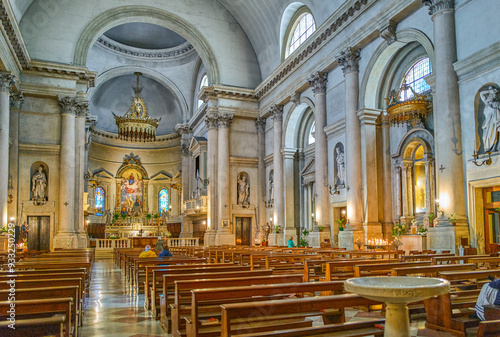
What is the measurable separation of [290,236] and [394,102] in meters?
11.8

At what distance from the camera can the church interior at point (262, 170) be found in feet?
17.2

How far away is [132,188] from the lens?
44.2 metres

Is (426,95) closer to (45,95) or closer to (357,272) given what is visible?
(357,272)

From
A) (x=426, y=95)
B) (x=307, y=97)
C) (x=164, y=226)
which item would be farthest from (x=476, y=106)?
(x=164, y=226)

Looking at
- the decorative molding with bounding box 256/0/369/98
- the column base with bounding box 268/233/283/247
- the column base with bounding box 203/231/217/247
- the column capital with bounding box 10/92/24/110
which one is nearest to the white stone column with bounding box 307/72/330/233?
the decorative molding with bounding box 256/0/369/98

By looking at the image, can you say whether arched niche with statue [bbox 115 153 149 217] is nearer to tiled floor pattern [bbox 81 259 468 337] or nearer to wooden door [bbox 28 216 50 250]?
wooden door [bbox 28 216 50 250]

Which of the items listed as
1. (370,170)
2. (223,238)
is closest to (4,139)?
(223,238)

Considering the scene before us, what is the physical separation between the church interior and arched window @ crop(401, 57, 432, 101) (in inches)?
3.5

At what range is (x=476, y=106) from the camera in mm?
13602

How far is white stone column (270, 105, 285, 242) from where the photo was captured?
27109 mm

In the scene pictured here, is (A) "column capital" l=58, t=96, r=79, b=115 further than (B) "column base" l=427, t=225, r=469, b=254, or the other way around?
(A) "column capital" l=58, t=96, r=79, b=115

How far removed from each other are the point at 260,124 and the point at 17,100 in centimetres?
1477

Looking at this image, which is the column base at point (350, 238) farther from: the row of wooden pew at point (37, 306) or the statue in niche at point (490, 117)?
the row of wooden pew at point (37, 306)

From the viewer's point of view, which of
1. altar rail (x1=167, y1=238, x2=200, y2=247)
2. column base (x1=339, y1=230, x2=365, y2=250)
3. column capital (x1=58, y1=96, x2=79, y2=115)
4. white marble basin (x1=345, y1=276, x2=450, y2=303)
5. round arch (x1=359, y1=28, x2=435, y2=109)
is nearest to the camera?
white marble basin (x1=345, y1=276, x2=450, y2=303)
